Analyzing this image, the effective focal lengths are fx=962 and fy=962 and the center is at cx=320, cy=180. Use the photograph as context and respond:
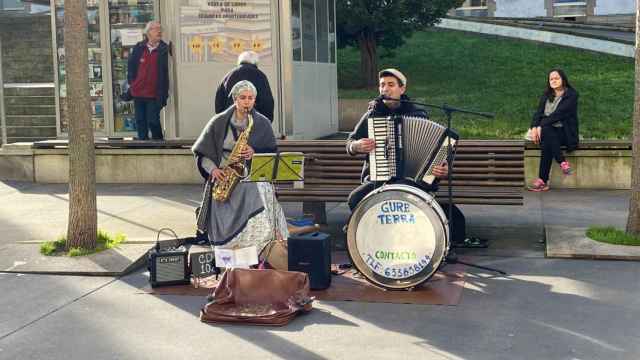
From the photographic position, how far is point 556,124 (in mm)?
11609

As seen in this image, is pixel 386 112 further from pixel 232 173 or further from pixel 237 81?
pixel 237 81

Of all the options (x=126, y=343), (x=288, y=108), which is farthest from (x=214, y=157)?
(x=288, y=108)

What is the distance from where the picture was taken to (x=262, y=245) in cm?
777

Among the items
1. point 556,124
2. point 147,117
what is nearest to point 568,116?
point 556,124

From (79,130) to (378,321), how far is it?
3.50 metres

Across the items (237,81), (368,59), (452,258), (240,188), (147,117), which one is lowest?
(452,258)

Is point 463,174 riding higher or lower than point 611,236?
higher

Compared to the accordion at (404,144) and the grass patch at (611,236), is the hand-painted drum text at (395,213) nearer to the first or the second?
the accordion at (404,144)

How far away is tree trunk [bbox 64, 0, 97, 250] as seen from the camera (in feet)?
27.7

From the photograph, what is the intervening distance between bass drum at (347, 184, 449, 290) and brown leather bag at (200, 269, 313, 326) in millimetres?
602

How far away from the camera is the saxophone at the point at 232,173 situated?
7.72 meters

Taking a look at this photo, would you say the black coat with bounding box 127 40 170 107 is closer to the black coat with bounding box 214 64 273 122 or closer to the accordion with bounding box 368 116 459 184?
the black coat with bounding box 214 64 273 122

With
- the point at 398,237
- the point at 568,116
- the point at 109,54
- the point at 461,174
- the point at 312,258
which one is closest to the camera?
the point at 398,237

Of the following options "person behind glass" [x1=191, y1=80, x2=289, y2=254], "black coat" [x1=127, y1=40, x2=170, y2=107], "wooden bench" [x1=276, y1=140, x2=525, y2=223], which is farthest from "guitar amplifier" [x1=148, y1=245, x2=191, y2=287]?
"black coat" [x1=127, y1=40, x2=170, y2=107]
